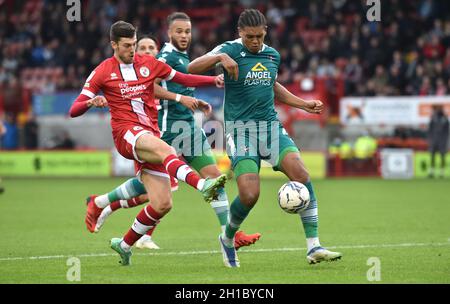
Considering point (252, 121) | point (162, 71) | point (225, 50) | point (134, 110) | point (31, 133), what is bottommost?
point (31, 133)

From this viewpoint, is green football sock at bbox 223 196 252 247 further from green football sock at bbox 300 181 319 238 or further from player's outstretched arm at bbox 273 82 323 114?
player's outstretched arm at bbox 273 82 323 114

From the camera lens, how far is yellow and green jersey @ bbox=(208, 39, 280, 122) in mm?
9320

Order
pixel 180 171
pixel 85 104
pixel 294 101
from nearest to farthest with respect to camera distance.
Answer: pixel 180 171 → pixel 85 104 → pixel 294 101

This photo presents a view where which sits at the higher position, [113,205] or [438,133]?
[113,205]

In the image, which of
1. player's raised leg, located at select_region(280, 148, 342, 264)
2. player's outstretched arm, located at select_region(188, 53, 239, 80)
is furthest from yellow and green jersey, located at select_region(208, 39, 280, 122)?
player's raised leg, located at select_region(280, 148, 342, 264)

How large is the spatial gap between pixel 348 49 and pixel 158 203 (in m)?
20.1

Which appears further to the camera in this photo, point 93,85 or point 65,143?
point 65,143

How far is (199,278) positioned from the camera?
27.0 ft

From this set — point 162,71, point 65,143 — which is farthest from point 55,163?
point 162,71

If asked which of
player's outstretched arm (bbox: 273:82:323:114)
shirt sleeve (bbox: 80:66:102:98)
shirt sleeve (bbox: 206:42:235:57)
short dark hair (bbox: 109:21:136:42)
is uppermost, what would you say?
short dark hair (bbox: 109:21:136:42)

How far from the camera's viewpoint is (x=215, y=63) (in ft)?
30.0

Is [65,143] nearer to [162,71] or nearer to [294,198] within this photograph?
[162,71]

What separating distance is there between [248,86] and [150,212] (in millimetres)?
1620

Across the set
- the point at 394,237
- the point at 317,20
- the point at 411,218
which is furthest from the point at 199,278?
the point at 317,20
